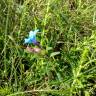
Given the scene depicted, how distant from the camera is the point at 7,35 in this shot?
64.1 inches

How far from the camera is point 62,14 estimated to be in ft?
5.70

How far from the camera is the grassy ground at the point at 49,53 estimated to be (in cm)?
155

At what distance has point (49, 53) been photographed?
163 centimetres

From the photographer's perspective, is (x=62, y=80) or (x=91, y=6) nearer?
(x=62, y=80)

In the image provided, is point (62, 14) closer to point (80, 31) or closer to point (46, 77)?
point (80, 31)

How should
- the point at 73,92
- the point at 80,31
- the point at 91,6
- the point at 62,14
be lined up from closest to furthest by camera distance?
the point at 73,92 → the point at 62,14 → the point at 80,31 → the point at 91,6

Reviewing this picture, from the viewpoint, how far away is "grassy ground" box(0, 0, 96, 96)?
60.9 inches

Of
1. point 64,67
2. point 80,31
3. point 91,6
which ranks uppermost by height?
point 91,6

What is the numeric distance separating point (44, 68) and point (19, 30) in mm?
268

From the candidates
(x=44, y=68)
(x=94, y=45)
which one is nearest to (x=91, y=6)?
(x=94, y=45)

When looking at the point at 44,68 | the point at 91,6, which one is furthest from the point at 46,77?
the point at 91,6

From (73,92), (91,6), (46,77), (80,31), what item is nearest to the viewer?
(73,92)

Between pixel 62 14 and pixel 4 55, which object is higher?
pixel 62 14

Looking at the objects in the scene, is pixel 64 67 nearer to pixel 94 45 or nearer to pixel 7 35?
pixel 94 45
